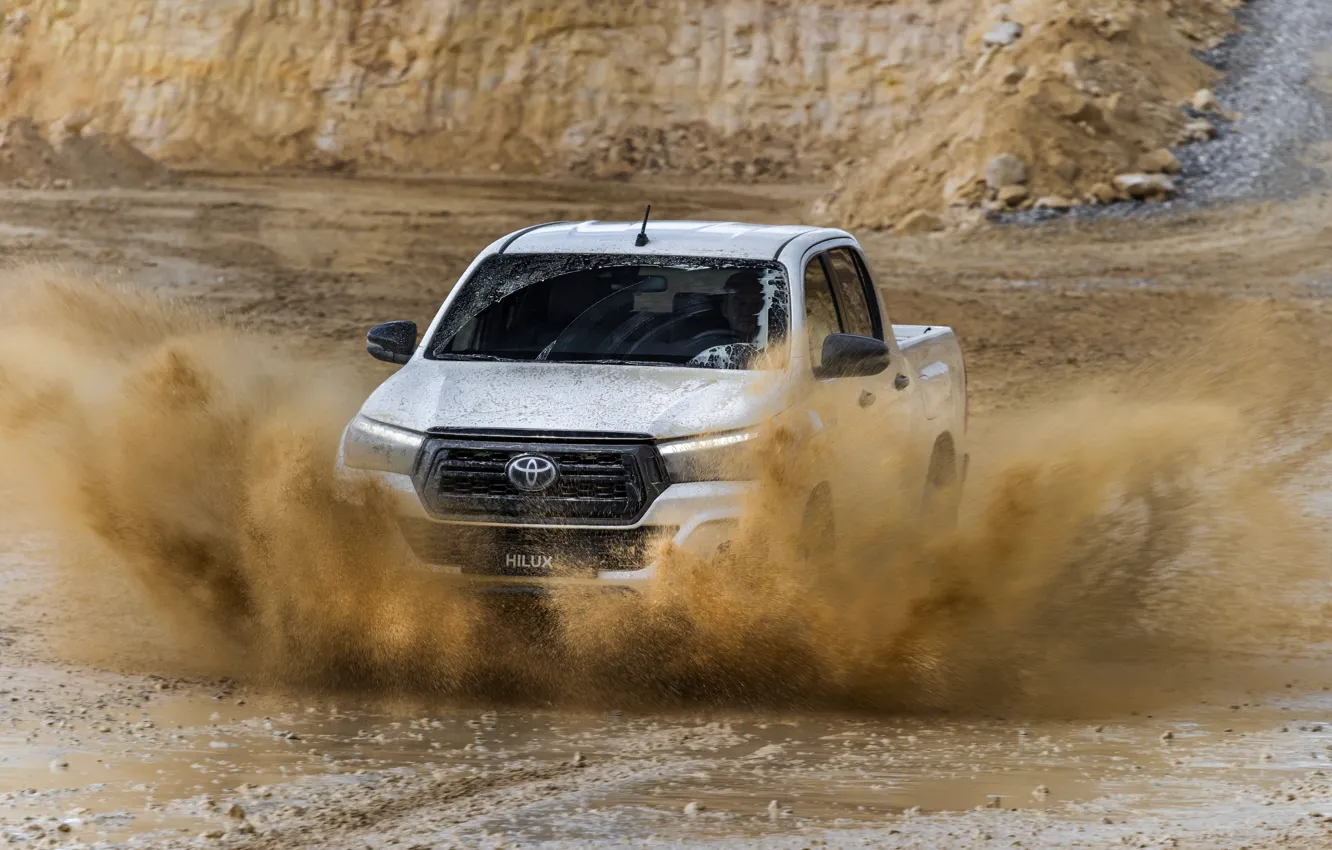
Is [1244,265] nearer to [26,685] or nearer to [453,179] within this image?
[453,179]

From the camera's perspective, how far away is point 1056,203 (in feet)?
90.0

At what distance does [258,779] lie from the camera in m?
5.79

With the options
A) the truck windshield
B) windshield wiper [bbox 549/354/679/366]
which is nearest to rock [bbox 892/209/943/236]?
the truck windshield

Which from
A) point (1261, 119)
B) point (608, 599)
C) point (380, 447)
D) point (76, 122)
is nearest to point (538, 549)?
point (608, 599)

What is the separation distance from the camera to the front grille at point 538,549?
22.3 ft

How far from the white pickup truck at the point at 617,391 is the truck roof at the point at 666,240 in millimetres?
16

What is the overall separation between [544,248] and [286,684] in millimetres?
2321

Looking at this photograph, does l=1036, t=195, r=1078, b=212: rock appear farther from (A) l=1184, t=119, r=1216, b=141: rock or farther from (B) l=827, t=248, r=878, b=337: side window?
(B) l=827, t=248, r=878, b=337: side window

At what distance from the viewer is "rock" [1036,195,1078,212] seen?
27.4 meters

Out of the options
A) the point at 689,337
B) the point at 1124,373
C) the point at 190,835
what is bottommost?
the point at 1124,373

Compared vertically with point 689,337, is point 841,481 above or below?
below

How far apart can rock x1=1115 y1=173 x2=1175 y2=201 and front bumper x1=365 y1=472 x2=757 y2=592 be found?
72.9 ft

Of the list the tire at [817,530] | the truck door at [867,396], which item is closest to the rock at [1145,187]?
the truck door at [867,396]

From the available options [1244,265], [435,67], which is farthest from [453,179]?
[1244,265]
